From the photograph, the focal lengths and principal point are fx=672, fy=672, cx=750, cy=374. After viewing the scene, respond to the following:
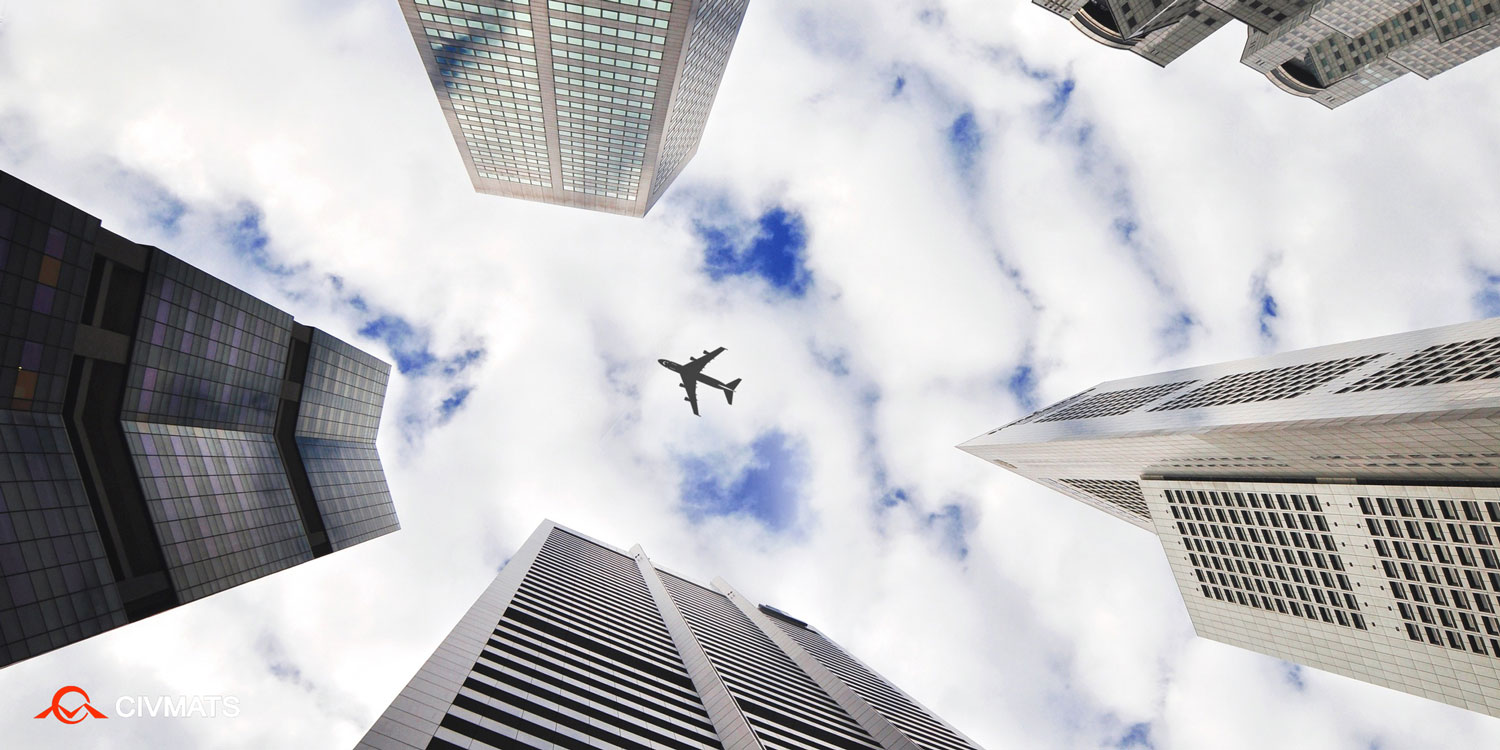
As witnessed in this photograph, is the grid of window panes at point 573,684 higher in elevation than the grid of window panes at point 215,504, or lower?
lower

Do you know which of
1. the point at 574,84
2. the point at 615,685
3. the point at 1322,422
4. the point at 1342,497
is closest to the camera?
the point at 615,685

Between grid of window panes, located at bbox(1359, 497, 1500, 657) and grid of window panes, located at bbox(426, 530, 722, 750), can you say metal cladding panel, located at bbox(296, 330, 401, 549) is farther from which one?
grid of window panes, located at bbox(1359, 497, 1500, 657)

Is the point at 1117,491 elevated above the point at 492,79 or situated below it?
below

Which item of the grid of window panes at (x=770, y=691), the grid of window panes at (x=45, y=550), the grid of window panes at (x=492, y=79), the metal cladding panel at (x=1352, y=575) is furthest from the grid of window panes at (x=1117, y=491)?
the grid of window panes at (x=45, y=550)

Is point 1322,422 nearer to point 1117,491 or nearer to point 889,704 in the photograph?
point 889,704

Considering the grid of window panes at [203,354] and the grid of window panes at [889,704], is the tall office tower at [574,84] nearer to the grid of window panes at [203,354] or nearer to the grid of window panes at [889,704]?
the grid of window panes at [203,354]

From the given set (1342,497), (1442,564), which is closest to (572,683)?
(1442,564)
